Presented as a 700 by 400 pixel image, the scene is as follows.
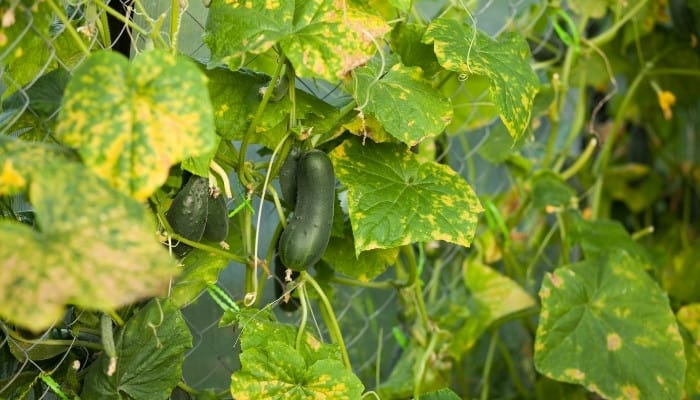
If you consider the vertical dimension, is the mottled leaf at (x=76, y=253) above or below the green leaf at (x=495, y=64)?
above

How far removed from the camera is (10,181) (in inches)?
28.2

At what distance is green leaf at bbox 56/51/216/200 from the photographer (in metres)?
0.72

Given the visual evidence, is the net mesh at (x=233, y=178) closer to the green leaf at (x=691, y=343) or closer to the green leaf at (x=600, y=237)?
the green leaf at (x=600, y=237)

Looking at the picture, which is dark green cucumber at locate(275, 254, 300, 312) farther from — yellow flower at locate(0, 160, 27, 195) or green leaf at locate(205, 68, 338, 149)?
yellow flower at locate(0, 160, 27, 195)

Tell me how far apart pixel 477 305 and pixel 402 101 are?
25.9 inches

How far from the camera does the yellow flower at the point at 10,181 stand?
2.35 ft

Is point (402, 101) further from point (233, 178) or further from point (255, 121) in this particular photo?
point (233, 178)

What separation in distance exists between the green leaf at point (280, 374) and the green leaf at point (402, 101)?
11.4 inches

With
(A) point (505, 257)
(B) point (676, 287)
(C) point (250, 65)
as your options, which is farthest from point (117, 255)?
(B) point (676, 287)

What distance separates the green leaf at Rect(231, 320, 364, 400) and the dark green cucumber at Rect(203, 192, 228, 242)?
124 millimetres

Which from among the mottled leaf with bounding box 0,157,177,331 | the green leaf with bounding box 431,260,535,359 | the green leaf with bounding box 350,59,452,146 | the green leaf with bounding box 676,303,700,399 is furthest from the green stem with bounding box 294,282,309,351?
the green leaf with bounding box 676,303,700,399

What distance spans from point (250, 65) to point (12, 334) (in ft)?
1.61

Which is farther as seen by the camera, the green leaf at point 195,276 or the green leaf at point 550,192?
the green leaf at point 550,192

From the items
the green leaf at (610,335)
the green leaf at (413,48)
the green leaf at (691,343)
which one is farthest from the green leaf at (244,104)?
the green leaf at (691,343)
